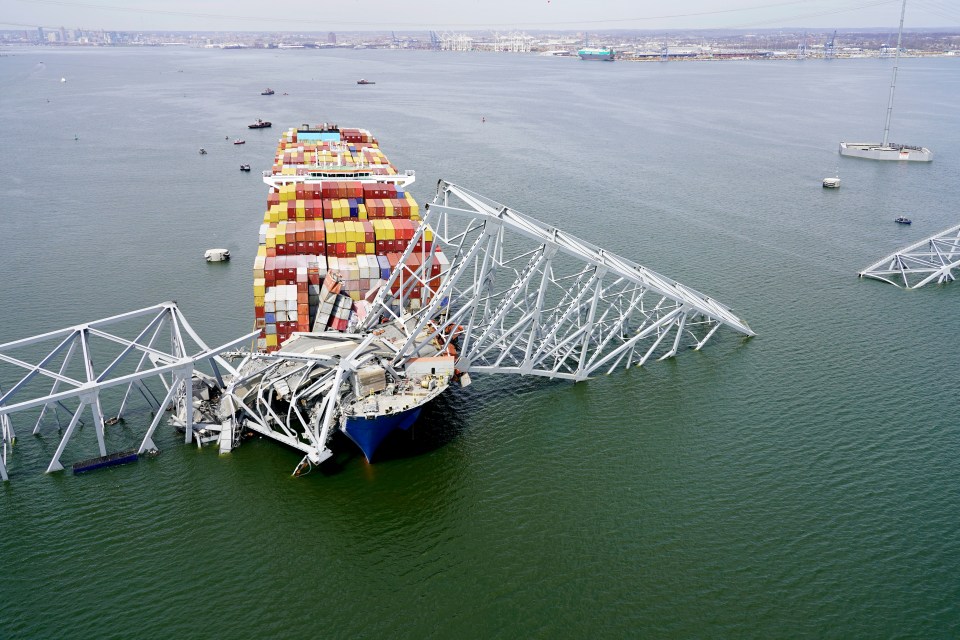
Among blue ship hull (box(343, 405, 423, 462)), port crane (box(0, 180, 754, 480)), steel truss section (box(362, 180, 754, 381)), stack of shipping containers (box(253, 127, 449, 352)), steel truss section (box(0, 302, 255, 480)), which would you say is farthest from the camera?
stack of shipping containers (box(253, 127, 449, 352))

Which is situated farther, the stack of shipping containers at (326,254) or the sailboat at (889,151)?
the sailboat at (889,151)

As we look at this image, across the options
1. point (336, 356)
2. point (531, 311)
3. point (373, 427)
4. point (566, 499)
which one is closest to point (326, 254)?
point (336, 356)

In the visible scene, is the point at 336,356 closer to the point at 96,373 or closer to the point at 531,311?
the point at 531,311

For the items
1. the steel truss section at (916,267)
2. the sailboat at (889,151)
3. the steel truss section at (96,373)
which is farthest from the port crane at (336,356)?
the sailboat at (889,151)

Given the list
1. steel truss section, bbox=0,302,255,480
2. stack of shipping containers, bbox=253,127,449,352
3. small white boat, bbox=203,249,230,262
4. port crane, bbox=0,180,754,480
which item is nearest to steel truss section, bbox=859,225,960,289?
port crane, bbox=0,180,754,480

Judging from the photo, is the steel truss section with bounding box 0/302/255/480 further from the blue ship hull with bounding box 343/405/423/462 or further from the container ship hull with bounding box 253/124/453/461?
the blue ship hull with bounding box 343/405/423/462

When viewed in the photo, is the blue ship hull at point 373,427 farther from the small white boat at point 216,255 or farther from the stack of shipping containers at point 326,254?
the small white boat at point 216,255
